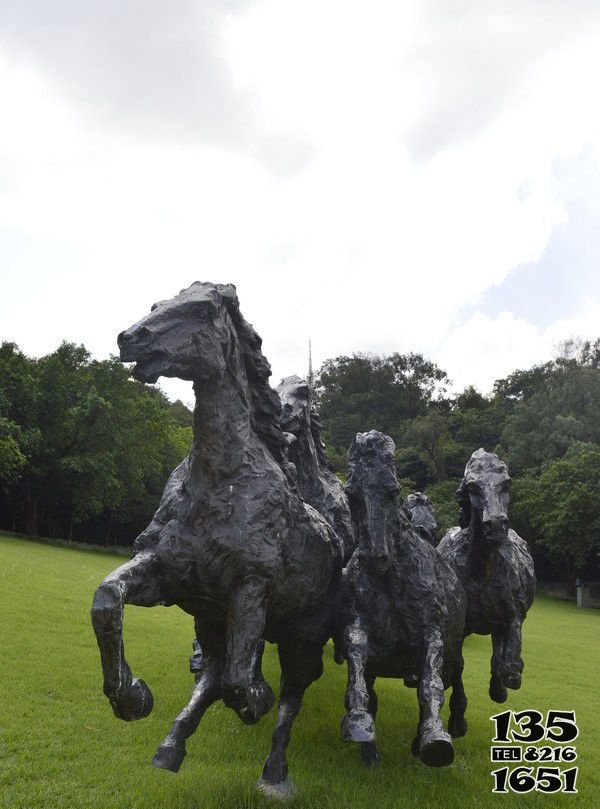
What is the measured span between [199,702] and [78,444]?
2595 centimetres

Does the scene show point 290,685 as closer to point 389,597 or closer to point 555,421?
point 389,597

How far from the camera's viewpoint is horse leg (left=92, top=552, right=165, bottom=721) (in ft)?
10.7

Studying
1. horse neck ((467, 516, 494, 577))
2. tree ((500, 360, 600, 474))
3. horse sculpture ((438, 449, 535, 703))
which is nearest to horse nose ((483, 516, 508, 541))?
horse sculpture ((438, 449, 535, 703))

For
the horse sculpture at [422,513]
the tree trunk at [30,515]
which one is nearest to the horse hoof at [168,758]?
the horse sculpture at [422,513]

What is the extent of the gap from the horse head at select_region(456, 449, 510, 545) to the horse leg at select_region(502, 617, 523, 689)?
723 millimetres

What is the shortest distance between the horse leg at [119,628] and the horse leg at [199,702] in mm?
592

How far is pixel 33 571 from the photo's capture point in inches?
593

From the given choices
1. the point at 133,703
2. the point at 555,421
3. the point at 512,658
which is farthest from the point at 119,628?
the point at 555,421

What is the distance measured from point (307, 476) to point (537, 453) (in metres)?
29.9

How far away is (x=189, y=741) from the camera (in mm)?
5625

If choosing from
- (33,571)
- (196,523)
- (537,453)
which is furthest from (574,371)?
(196,523)

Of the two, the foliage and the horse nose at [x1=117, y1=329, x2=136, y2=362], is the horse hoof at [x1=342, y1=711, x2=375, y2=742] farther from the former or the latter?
the foliage

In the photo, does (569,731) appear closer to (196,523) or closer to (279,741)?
(279,741)

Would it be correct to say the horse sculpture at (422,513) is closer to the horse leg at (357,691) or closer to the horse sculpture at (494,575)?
the horse sculpture at (494,575)
